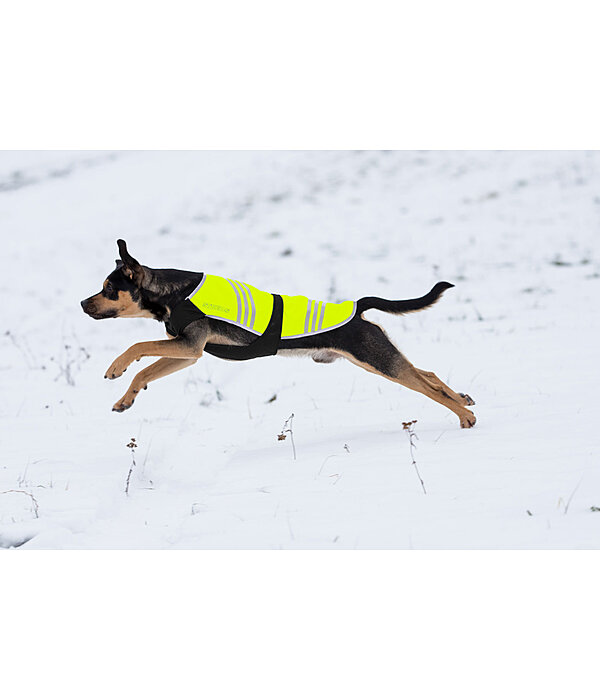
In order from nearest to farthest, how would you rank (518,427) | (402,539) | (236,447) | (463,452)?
(402,539) → (463,452) → (518,427) → (236,447)

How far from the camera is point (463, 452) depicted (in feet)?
17.4

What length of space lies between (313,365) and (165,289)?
4.57 meters

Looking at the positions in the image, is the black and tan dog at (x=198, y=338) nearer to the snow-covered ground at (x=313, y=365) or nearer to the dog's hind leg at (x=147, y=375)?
the dog's hind leg at (x=147, y=375)

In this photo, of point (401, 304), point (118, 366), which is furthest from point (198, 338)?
point (401, 304)

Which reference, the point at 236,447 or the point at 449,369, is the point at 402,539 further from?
the point at 449,369

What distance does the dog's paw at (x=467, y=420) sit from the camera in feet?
19.9

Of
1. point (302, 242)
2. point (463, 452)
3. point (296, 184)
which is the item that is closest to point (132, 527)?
point (463, 452)

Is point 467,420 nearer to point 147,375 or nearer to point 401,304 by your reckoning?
point 401,304

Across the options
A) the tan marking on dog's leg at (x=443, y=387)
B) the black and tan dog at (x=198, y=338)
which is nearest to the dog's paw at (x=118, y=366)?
the black and tan dog at (x=198, y=338)

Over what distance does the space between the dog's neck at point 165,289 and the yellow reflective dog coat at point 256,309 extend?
0.10 metres

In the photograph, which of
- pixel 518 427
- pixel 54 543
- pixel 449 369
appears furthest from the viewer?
pixel 449 369

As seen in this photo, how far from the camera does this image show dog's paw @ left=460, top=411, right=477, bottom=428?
606cm

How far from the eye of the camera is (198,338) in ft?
18.6

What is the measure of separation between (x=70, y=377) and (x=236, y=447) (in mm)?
4152
